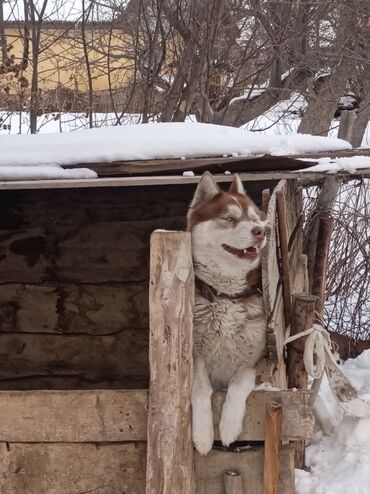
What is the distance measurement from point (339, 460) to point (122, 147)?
8.66 ft

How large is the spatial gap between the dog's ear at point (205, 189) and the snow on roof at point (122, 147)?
23.1 inches

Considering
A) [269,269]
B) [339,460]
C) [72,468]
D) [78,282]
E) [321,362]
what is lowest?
[339,460]

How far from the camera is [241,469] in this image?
281 cm

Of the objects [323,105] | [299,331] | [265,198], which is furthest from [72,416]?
[323,105]

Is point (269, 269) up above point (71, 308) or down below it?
above

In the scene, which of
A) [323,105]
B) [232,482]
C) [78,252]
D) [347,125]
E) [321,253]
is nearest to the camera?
[232,482]

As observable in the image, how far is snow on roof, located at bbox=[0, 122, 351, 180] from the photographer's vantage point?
3352 millimetres

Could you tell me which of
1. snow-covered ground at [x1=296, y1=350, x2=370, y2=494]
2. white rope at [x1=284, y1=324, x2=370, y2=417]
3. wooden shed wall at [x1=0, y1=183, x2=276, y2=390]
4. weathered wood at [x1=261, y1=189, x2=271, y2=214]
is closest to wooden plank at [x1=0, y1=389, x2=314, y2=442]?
white rope at [x1=284, y1=324, x2=370, y2=417]

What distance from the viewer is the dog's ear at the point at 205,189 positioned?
10.0 ft

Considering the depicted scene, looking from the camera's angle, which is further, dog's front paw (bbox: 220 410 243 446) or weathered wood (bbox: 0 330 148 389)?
weathered wood (bbox: 0 330 148 389)

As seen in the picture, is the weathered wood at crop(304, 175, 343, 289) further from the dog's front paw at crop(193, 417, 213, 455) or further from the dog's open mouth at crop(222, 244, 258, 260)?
the dog's front paw at crop(193, 417, 213, 455)

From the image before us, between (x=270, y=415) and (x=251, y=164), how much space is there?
1.46 meters

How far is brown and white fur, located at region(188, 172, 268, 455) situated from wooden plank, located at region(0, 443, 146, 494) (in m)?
0.50

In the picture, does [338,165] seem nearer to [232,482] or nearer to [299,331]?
[299,331]
